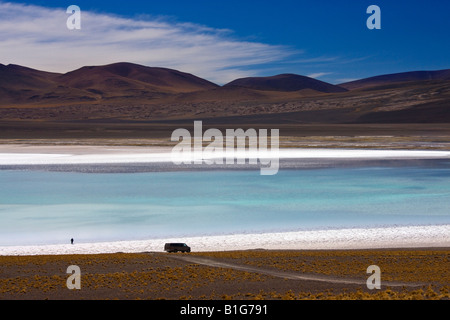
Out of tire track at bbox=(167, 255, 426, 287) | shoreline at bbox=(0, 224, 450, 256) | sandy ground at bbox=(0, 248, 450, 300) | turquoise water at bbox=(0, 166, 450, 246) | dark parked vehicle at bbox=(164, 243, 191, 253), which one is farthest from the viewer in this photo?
turquoise water at bbox=(0, 166, 450, 246)

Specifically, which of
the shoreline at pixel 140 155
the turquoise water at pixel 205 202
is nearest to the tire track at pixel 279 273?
the turquoise water at pixel 205 202

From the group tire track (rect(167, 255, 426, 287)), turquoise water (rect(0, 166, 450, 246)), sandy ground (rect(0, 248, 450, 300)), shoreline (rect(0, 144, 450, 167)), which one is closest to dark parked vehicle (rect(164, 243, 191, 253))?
sandy ground (rect(0, 248, 450, 300))

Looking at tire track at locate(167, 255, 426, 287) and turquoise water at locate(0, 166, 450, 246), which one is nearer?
tire track at locate(167, 255, 426, 287)

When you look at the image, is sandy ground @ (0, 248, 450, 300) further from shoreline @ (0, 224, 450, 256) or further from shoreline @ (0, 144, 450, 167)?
shoreline @ (0, 144, 450, 167)

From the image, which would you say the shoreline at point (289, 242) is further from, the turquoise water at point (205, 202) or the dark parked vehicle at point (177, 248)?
the turquoise water at point (205, 202)

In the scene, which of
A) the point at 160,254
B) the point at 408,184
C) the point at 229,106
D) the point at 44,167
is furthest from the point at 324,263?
the point at 229,106

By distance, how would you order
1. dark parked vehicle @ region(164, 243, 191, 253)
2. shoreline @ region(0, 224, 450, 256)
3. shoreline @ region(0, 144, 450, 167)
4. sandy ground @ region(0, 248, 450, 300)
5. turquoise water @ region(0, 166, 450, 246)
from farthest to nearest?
shoreline @ region(0, 144, 450, 167), turquoise water @ region(0, 166, 450, 246), shoreline @ region(0, 224, 450, 256), dark parked vehicle @ region(164, 243, 191, 253), sandy ground @ region(0, 248, 450, 300)

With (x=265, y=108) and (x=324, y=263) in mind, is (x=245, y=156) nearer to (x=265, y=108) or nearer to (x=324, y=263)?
(x=324, y=263)
